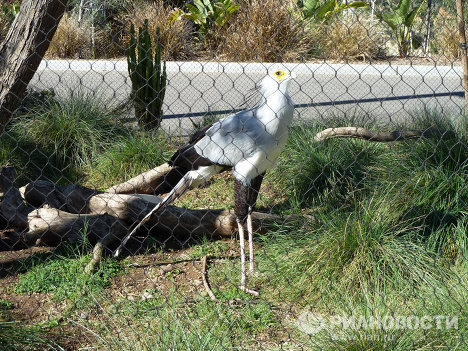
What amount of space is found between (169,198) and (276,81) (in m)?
1.09

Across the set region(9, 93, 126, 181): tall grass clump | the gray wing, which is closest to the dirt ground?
the gray wing

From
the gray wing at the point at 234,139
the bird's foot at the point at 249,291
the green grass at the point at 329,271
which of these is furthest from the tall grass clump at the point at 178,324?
the gray wing at the point at 234,139

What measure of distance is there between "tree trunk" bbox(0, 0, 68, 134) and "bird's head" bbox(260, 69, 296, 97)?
4.47ft

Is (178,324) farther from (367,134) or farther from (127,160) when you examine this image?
(127,160)

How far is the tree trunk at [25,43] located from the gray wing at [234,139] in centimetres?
121

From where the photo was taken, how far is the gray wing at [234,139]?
360 cm

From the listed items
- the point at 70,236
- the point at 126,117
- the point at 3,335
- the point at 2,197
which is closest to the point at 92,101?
the point at 126,117

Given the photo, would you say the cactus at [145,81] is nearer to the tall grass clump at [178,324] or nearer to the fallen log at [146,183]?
the fallen log at [146,183]

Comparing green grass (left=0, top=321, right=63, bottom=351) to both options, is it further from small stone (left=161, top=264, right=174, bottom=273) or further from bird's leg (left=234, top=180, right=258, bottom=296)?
bird's leg (left=234, top=180, right=258, bottom=296)

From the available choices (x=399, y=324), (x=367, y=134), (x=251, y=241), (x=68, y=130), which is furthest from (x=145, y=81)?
(x=399, y=324)

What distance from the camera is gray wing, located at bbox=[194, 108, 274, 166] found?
360 cm

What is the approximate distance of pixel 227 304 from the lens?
341cm

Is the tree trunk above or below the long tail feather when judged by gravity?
above

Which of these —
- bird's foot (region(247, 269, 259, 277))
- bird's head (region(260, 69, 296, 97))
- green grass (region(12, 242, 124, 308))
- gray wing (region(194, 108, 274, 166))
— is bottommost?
bird's foot (region(247, 269, 259, 277))
